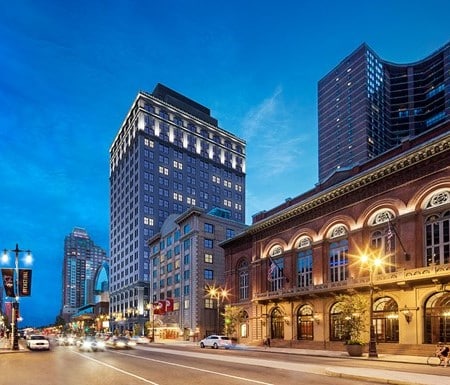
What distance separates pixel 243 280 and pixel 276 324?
11.5 metres

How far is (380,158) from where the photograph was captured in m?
43.8

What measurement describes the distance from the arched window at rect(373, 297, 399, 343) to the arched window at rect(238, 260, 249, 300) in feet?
85.0

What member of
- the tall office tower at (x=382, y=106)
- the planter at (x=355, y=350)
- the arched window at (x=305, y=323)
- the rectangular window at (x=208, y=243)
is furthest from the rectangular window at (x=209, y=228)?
the tall office tower at (x=382, y=106)

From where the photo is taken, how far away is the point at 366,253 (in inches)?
1630

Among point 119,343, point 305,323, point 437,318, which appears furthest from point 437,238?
point 119,343

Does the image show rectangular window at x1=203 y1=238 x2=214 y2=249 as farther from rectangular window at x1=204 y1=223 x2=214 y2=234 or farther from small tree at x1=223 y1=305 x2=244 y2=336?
small tree at x1=223 y1=305 x2=244 y2=336

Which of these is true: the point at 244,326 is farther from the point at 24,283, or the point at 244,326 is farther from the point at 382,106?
the point at 382,106

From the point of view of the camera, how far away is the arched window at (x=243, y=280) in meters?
64.3

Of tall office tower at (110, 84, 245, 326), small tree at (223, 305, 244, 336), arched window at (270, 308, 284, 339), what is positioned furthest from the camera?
tall office tower at (110, 84, 245, 326)

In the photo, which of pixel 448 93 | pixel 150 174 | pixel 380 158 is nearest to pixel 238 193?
pixel 150 174

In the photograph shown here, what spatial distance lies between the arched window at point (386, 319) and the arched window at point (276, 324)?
15.7 m

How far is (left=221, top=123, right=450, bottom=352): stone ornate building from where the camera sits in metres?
35.7

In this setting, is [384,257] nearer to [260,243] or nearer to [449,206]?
[449,206]

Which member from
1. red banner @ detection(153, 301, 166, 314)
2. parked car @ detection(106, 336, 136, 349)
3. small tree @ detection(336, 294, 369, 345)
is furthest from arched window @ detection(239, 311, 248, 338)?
red banner @ detection(153, 301, 166, 314)
